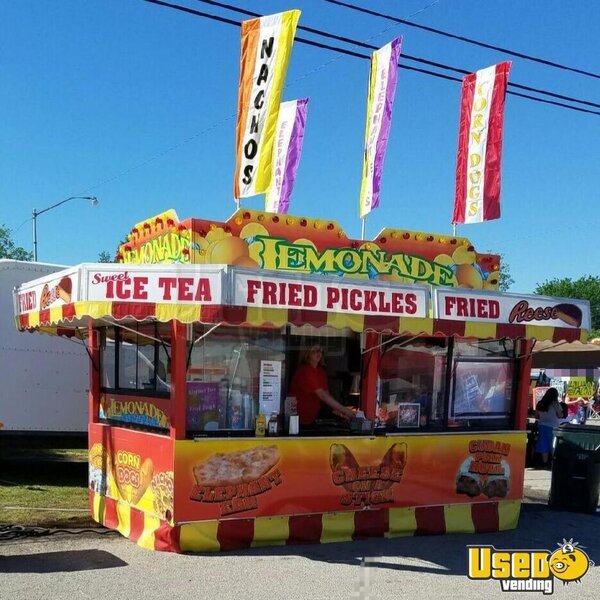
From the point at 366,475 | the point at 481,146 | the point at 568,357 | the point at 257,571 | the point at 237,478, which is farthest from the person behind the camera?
the point at 568,357

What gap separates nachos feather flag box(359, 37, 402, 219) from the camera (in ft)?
29.6

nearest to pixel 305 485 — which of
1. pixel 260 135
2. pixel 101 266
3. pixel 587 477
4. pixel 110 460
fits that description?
pixel 110 460

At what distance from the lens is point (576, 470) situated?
10109mm

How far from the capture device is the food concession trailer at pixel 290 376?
6.88 metres

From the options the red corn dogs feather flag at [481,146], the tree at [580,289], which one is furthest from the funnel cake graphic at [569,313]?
the tree at [580,289]

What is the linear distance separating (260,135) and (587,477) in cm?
649

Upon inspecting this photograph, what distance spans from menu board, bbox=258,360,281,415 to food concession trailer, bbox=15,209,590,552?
0.06 ft

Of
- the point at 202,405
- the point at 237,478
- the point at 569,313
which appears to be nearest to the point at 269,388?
the point at 202,405

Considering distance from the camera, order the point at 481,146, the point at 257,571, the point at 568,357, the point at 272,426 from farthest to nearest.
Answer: the point at 568,357
the point at 481,146
the point at 272,426
the point at 257,571

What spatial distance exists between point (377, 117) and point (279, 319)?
3671 millimetres

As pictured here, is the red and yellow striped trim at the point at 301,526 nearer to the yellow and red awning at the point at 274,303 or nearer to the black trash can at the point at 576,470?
the black trash can at the point at 576,470

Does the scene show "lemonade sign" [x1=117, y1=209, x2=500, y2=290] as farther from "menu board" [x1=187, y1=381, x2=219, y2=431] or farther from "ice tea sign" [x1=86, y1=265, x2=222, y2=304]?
"menu board" [x1=187, y1=381, x2=219, y2=431]

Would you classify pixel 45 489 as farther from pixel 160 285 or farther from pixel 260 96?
pixel 260 96

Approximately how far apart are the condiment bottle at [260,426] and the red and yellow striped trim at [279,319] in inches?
45.9
